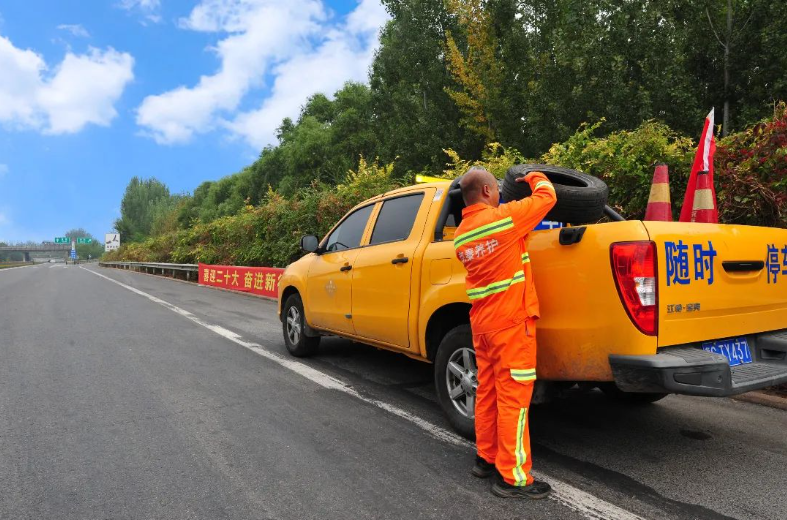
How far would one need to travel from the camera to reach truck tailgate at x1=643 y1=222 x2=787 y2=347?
263 cm

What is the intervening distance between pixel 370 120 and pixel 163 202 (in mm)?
90019

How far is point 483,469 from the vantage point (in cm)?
289

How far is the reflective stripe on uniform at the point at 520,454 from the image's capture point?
105 inches

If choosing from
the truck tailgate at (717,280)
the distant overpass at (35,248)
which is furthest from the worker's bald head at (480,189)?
the distant overpass at (35,248)

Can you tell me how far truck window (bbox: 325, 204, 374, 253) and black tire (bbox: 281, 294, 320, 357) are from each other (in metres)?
0.91

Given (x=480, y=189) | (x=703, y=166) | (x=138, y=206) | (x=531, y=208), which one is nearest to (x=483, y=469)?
(x=531, y=208)

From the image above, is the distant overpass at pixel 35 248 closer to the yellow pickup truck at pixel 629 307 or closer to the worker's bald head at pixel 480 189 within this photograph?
the yellow pickup truck at pixel 629 307

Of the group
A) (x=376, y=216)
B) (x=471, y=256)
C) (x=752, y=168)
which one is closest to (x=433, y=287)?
(x=471, y=256)

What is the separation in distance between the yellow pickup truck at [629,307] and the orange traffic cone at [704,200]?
947mm

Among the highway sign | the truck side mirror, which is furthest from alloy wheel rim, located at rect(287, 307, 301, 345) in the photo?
the highway sign

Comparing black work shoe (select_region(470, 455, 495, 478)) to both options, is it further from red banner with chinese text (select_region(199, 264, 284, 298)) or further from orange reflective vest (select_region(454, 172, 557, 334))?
red banner with chinese text (select_region(199, 264, 284, 298))

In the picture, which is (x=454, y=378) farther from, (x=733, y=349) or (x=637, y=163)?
(x=637, y=163)

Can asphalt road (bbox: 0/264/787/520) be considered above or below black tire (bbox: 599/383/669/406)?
below

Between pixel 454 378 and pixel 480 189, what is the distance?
1.36 meters
